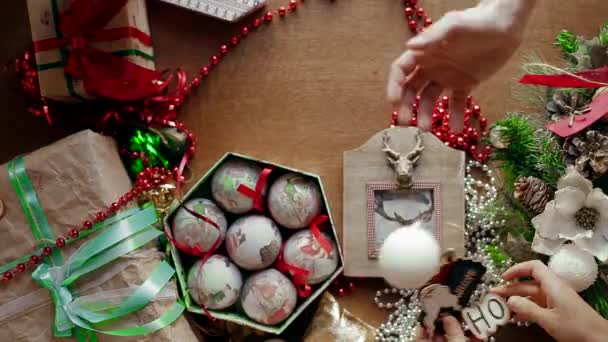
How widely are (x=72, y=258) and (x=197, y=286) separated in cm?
22

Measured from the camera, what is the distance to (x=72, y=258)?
1091mm

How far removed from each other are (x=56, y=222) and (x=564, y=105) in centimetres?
87

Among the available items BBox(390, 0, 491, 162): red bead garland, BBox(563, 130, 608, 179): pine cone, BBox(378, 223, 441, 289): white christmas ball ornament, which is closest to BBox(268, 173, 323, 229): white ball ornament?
BBox(390, 0, 491, 162): red bead garland

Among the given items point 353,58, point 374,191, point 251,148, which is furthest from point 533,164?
point 251,148

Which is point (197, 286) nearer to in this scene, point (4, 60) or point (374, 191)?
point (374, 191)

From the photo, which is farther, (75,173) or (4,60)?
(4,60)

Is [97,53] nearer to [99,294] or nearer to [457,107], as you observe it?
[99,294]

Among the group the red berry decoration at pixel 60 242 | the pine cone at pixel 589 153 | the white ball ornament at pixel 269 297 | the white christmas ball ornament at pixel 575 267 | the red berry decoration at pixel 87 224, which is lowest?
the white ball ornament at pixel 269 297

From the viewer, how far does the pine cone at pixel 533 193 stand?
103 cm

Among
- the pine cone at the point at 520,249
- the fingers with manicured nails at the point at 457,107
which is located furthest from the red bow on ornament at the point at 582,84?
the pine cone at the point at 520,249

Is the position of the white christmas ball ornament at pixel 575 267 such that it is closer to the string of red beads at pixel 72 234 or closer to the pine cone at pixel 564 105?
the pine cone at pixel 564 105

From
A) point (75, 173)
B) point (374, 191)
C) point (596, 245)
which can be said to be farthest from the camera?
point (374, 191)

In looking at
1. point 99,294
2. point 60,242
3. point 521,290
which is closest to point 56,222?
point 60,242

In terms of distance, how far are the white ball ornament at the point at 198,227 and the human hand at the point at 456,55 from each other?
39 centimetres
